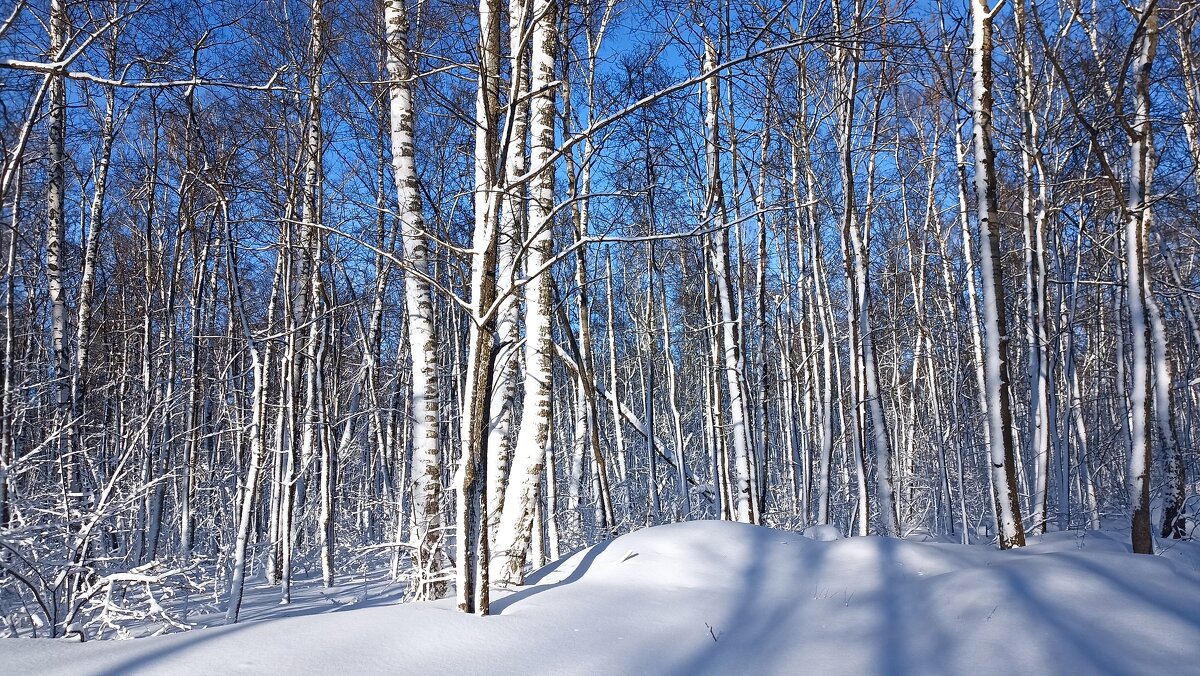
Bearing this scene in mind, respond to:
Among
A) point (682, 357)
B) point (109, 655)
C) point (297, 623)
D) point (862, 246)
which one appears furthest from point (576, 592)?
point (682, 357)

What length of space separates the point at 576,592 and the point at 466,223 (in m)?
11.0

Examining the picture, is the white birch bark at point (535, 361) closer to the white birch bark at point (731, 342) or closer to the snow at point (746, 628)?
the snow at point (746, 628)

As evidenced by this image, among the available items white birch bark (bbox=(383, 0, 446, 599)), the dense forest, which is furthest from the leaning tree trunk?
white birch bark (bbox=(383, 0, 446, 599))

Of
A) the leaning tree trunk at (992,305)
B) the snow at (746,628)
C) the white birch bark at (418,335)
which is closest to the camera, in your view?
the snow at (746,628)

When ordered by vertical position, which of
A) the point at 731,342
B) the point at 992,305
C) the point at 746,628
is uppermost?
the point at 992,305

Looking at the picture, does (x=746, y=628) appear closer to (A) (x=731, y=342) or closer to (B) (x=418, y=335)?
(B) (x=418, y=335)

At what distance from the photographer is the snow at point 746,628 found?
2.67 meters

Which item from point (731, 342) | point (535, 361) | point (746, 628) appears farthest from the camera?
point (731, 342)

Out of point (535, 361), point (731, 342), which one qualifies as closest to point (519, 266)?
point (535, 361)

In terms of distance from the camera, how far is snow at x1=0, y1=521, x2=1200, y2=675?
2668mm

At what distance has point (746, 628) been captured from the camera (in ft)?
11.6

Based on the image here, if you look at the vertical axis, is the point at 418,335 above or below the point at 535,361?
above

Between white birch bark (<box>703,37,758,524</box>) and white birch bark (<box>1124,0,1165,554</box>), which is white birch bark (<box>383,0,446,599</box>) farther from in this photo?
white birch bark (<box>1124,0,1165,554</box>)

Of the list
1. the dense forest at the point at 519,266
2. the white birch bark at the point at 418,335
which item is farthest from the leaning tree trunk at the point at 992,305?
the white birch bark at the point at 418,335
